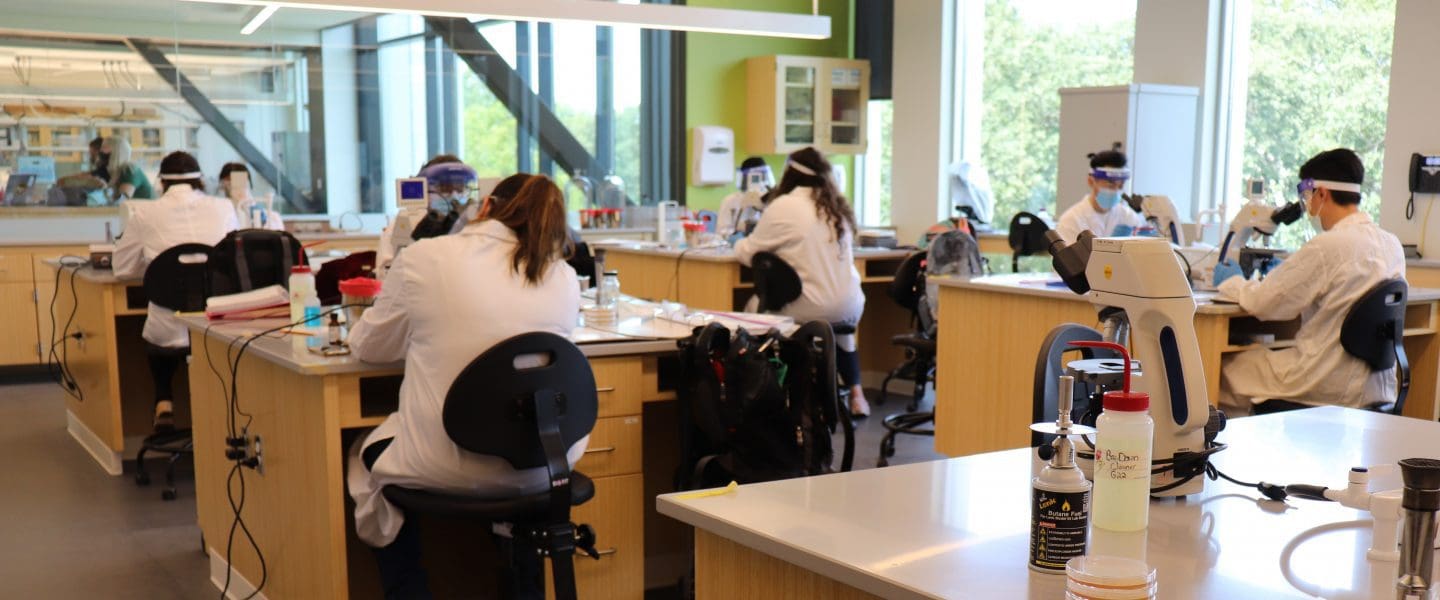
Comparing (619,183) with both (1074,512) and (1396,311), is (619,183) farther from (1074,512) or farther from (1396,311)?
(1074,512)

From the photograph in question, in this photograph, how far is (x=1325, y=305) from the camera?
3.82 meters

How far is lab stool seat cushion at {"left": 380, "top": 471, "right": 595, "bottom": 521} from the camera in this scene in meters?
2.71

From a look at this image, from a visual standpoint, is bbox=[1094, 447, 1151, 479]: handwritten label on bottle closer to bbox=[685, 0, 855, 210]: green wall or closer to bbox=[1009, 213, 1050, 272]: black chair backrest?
bbox=[1009, 213, 1050, 272]: black chair backrest

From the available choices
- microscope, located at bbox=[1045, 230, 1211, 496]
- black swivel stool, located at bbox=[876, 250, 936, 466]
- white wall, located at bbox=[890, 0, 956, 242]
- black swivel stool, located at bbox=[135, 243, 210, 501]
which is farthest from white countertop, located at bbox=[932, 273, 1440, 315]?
white wall, located at bbox=[890, 0, 956, 242]

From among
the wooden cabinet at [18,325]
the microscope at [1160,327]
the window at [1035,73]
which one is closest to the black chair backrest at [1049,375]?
the microscope at [1160,327]

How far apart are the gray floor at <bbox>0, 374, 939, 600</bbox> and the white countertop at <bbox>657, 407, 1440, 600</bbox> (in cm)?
254

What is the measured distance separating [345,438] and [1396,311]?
3.08m

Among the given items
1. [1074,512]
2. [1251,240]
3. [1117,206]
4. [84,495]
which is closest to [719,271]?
[1117,206]

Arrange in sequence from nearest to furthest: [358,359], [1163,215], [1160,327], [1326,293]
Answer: [1160,327] → [358,359] → [1326,293] → [1163,215]

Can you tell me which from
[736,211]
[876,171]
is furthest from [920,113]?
[736,211]

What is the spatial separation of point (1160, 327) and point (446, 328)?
157 cm

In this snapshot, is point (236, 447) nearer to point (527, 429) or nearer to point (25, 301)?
point (527, 429)

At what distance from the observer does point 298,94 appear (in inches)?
325

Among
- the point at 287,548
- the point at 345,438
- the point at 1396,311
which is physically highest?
the point at 1396,311
